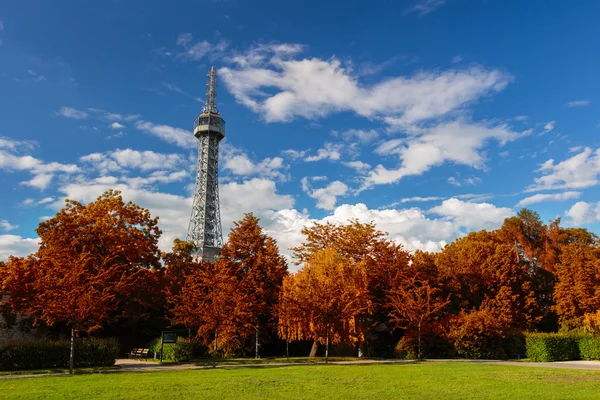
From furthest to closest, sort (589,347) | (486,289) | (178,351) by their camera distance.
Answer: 1. (486,289)
2. (589,347)
3. (178,351)

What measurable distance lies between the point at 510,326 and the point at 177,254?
26.4 metres

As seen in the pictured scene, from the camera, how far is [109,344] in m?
23.2

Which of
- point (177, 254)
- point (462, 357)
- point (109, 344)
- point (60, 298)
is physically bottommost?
point (462, 357)

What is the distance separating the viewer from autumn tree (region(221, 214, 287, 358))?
103ft

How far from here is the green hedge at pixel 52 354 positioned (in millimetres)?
20906

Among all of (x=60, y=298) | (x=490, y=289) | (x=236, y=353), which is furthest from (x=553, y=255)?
(x=60, y=298)

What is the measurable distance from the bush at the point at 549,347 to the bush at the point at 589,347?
0.65 metres

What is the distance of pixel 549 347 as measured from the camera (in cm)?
2902

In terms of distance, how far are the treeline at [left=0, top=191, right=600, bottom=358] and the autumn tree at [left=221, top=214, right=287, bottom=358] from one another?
80mm

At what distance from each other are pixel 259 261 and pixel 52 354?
13394mm

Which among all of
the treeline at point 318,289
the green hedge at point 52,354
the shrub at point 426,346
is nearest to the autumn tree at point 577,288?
the treeline at point 318,289

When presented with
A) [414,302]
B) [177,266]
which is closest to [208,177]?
[177,266]

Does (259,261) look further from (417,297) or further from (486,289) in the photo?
(486,289)

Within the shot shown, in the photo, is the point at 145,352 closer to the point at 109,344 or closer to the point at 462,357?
the point at 109,344
